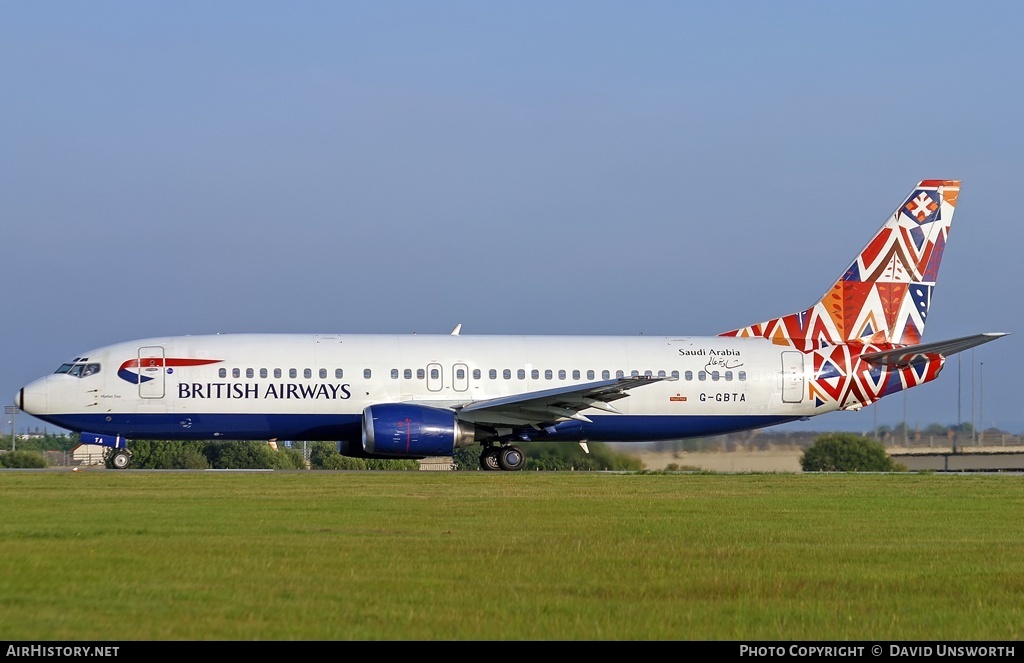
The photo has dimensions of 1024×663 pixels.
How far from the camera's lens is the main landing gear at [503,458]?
31.9 metres

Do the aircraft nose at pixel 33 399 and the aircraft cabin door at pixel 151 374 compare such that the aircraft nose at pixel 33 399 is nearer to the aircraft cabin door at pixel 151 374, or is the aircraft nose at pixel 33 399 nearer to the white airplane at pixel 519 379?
the white airplane at pixel 519 379

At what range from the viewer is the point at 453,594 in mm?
10914

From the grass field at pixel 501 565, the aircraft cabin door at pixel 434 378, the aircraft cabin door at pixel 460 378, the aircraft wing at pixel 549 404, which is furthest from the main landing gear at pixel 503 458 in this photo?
the grass field at pixel 501 565

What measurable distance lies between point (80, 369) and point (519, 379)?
1049 centimetres

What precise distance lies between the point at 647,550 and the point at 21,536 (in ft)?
23.7

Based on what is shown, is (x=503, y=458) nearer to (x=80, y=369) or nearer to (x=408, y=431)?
(x=408, y=431)

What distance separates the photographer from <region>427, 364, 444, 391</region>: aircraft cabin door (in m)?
31.3

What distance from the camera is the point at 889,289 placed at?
3434 centimetres

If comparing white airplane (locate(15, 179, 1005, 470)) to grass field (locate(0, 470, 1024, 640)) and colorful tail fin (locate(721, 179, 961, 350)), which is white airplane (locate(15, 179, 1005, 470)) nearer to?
colorful tail fin (locate(721, 179, 961, 350))

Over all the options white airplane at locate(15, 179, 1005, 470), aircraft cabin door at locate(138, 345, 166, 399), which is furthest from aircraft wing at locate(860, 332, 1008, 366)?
aircraft cabin door at locate(138, 345, 166, 399)

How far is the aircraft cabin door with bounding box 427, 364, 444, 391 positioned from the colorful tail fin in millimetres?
8061

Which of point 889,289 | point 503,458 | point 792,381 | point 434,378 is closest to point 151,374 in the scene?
point 434,378

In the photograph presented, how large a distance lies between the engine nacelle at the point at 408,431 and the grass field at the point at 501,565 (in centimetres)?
541
